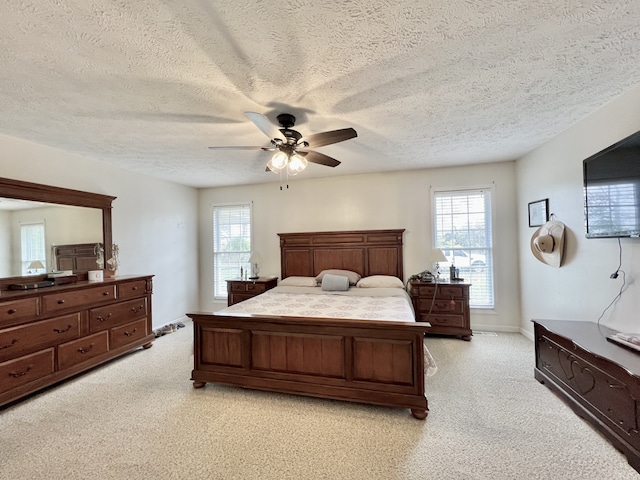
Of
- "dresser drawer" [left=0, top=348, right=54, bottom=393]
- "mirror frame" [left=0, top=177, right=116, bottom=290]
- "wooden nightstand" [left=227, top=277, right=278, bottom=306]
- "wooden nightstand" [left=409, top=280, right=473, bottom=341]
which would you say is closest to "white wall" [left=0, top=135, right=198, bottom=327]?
"mirror frame" [left=0, top=177, right=116, bottom=290]

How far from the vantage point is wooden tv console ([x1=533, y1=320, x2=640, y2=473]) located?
1728 mm

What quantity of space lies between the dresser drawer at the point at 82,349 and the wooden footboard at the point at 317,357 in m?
1.39

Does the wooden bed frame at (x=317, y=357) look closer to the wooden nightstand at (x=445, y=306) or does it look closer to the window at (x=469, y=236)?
the wooden nightstand at (x=445, y=306)

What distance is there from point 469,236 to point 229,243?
14.3 ft

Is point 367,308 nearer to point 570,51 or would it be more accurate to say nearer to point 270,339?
point 270,339

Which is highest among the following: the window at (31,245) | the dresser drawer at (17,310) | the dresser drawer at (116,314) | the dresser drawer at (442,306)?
the window at (31,245)

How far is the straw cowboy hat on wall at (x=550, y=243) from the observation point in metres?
3.16

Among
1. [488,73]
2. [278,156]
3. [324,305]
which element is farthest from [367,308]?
[488,73]

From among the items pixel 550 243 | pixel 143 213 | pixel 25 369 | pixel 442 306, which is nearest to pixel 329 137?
pixel 550 243

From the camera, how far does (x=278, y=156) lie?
2.45 m

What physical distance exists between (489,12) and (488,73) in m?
0.63

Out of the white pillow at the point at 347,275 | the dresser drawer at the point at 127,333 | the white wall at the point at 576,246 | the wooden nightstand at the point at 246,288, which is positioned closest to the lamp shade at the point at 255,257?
the wooden nightstand at the point at 246,288

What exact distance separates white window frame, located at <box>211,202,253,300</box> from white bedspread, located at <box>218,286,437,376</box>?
1.60 metres

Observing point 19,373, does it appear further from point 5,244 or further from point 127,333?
point 5,244
